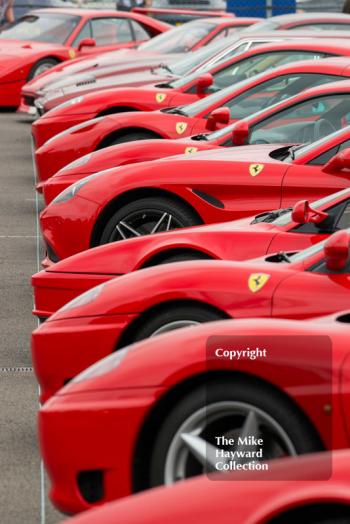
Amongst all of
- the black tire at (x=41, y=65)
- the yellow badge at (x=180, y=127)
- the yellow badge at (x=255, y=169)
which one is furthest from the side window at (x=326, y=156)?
the black tire at (x=41, y=65)

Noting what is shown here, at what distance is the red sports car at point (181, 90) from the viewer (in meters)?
11.8

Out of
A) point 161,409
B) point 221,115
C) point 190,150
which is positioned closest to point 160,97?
point 221,115

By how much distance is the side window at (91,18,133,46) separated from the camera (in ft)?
65.8

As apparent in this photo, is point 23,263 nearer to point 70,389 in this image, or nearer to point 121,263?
point 121,263

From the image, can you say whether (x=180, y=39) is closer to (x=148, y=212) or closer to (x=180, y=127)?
(x=180, y=127)

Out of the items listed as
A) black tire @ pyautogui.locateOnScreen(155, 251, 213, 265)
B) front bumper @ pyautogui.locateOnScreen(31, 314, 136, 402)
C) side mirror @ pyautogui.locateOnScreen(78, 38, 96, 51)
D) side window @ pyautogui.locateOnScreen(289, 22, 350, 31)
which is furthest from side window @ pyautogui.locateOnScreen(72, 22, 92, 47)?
front bumper @ pyautogui.locateOnScreen(31, 314, 136, 402)

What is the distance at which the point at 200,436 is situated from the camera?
4.53 meters

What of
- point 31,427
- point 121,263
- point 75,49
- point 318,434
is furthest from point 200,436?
point 75,49

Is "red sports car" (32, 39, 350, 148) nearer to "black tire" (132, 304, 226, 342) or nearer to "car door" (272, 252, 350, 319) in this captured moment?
"black tire" (132, 304, 226, 342)

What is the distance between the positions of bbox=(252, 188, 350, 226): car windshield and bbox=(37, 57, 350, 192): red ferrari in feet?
8.14

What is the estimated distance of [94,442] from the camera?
4531 millimetres

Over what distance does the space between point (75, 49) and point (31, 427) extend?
13.6m

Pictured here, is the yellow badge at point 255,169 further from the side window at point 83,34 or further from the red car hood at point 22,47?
the side window at point 83,34

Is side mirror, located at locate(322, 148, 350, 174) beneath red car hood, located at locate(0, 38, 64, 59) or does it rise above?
above
